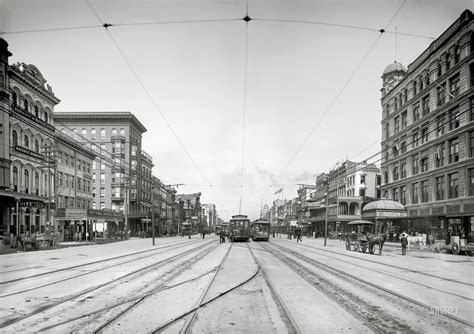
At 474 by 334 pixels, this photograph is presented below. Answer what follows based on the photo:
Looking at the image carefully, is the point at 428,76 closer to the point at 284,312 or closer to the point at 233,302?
the point at 233,302

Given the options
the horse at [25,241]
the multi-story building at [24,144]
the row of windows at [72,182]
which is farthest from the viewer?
the row of windows at [72,182]

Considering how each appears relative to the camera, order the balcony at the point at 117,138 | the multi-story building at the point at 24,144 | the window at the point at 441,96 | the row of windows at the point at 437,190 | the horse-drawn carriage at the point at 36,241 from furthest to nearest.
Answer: the balcony at the point at 117,138
the window at the point at 441,96
the row of windows at the point at 437,190
the multi-story building at the point at 24,144
the horse-drawn carriage at the point at 36,241

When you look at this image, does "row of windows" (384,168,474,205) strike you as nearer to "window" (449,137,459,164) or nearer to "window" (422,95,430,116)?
"window" (449,137,459,164)

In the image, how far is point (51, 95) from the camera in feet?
146

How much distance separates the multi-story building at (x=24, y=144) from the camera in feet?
114

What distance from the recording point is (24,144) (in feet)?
132

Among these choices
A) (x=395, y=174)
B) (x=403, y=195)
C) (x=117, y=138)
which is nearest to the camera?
(x=403, y=195)

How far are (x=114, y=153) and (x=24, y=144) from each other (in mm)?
37228

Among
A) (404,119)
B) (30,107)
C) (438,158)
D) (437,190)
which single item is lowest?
(437,190)

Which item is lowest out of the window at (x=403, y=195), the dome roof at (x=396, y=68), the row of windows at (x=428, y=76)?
the window at (x=403, y=195)

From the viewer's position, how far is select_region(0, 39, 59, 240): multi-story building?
34784 millimetres

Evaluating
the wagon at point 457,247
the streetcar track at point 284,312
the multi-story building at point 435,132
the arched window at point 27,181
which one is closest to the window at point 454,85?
the multi-story building at point 435,132

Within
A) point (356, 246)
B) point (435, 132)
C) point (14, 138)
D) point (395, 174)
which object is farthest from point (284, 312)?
point (395, 174)

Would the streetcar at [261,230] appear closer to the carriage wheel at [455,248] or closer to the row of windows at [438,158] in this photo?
the row of windows at [438,158]
